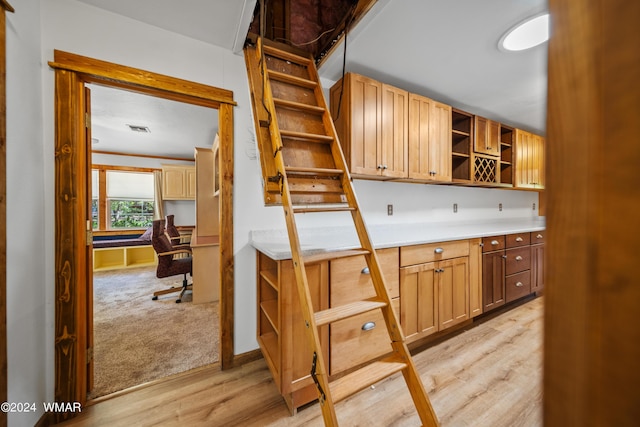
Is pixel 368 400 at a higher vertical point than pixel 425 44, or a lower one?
lower

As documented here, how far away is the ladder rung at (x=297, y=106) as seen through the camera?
4.83 feet

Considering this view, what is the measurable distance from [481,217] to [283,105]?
3.36 metres

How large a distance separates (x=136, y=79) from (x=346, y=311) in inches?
76.9

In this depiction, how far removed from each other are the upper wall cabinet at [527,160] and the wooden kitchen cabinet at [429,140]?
1573 mm

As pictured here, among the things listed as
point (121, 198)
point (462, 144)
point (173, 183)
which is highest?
point (462, 144)

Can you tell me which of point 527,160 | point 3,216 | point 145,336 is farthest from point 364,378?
point 527,160

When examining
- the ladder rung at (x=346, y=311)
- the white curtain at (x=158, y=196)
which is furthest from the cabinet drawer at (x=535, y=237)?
the white curtain at (x=158, y=196)

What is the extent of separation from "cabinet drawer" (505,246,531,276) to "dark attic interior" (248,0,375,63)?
9.25 feet

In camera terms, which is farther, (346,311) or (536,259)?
(536,259)

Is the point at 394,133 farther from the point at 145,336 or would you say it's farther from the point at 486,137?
the point at 145,336

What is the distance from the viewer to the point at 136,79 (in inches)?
60.0

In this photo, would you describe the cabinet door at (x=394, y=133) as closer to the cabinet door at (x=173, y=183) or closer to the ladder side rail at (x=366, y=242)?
the ladder side rail at (x=366, y=242)

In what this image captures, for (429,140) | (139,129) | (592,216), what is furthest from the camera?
(139,129)

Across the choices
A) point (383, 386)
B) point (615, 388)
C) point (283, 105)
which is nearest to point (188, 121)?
point (283, 105)
